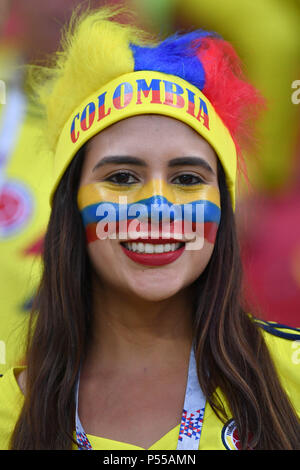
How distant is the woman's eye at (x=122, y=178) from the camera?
1.80 m

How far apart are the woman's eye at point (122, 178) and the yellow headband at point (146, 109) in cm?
16

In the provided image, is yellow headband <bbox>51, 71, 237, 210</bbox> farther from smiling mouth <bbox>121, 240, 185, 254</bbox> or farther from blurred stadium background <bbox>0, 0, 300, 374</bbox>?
blurred stadium background <bbox>0, 0, 300, 374</bbox>

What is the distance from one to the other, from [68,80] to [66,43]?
0.19m

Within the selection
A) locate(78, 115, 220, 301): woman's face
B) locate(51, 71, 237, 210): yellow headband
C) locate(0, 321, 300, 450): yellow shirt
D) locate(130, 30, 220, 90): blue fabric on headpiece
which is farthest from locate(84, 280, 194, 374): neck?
locate(130, 30, 220, 90): blue fabric on headpiece

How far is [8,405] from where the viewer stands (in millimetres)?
1914

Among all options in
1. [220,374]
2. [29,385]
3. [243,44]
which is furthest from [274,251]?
[29,385]

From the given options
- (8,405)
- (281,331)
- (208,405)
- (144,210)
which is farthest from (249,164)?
(8,405)

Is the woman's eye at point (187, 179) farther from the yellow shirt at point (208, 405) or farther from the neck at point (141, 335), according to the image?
the yellow shirt at point (208, 405)

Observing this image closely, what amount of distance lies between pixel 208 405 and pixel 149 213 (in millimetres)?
611

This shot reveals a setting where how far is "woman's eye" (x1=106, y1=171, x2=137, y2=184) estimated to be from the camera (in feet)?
5.90

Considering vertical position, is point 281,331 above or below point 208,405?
above

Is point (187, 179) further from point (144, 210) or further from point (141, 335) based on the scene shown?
point (141, 335)
